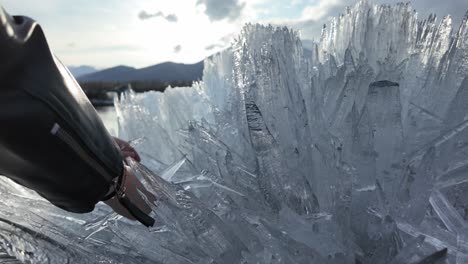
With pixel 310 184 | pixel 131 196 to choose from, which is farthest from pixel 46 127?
pixel 310 184

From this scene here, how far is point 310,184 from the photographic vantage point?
41 centimetres

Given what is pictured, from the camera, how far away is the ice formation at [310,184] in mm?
366

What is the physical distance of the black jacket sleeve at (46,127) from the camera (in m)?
0.32

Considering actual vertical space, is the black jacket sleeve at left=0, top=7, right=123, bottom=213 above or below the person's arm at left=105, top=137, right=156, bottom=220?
above

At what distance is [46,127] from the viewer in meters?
0.34

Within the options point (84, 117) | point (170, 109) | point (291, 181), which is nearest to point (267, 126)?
point (291, 181)

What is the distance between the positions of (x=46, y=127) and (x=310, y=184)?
24 centimetres

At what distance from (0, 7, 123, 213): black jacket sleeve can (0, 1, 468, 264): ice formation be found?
53 millimetres

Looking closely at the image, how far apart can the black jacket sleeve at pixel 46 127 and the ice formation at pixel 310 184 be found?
53mm

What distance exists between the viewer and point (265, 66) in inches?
18.4

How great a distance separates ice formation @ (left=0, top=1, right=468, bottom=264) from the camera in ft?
1.20

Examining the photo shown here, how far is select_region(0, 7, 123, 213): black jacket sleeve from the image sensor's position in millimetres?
319

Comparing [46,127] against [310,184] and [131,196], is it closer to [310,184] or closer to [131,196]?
[131,196]

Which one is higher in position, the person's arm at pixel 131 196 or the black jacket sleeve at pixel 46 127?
the black jacket sleeve at pixel 46 127
